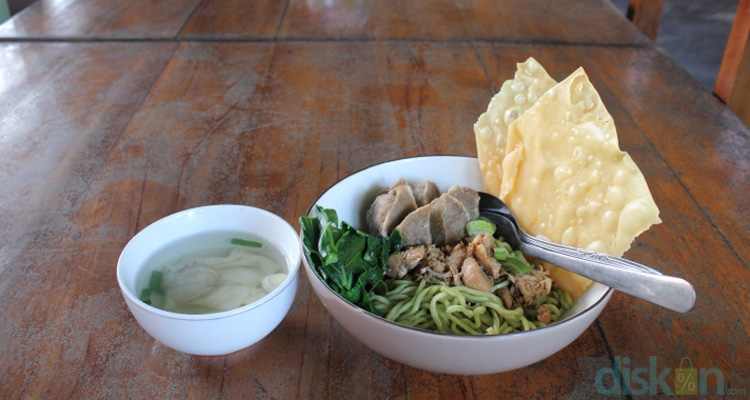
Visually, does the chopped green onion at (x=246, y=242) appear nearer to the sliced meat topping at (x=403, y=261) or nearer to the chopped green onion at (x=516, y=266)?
the sliced meat topping at (x=403, y=261)

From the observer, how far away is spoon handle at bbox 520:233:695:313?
0.73m

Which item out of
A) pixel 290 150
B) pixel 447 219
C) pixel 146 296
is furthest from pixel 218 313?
pixel 290 150

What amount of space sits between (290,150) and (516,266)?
2.34 feet

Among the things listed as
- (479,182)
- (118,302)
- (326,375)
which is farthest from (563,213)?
(118,302)

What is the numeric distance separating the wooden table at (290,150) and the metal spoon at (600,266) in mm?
146

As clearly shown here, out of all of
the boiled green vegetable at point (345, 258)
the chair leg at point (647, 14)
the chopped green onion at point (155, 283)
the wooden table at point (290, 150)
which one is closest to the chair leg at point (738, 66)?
the wooden table at point (290, 150)

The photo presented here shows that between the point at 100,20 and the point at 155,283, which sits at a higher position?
the point at 155,283

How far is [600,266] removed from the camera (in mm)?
846

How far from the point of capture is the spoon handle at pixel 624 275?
733 mm

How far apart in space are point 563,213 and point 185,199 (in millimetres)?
773

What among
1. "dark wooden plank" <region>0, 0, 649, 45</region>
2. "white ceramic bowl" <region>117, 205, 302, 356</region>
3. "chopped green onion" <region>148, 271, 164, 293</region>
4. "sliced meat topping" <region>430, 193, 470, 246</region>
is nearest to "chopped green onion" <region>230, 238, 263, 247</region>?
"white ceramic bowl" <region>117, 205, 302, 356</region>

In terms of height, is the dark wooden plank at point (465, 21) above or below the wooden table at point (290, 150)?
below

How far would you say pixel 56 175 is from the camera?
140cm

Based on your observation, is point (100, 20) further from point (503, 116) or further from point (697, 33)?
point (697, 33)
